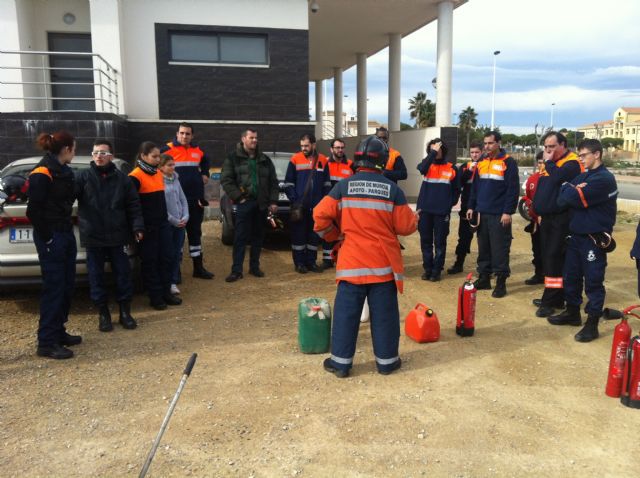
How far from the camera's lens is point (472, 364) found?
4391 millimetres

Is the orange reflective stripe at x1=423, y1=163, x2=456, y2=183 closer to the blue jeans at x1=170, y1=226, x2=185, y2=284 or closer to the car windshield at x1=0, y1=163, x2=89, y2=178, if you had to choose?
the blue jeans at x1=170, y1=226, x2=185, y2=284

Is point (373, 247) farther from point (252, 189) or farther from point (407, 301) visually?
point (252, 189)

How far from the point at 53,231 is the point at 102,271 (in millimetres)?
786

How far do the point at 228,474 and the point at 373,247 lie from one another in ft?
6.23

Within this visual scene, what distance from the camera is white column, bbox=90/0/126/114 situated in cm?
1097

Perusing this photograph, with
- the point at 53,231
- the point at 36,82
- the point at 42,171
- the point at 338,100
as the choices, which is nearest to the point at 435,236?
the point at 53,231

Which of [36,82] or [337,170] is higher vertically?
[36,82]

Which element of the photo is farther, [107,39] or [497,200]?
[107,39]

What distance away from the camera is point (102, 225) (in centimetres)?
484

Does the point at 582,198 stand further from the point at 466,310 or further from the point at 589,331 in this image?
the point at 466,310

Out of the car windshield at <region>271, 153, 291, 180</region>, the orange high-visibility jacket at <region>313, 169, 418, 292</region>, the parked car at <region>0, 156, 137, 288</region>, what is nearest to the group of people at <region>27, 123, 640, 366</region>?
the orange high-visibility jacket at <region>313, 169, 418, 292</region>

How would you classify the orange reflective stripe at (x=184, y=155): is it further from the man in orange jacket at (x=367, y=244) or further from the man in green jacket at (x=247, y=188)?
the man in orange jacket at (x=367, y=244)

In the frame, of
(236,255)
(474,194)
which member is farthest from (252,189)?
(474,194)

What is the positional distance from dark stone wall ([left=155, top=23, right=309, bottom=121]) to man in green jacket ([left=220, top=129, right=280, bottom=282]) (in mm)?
5506
